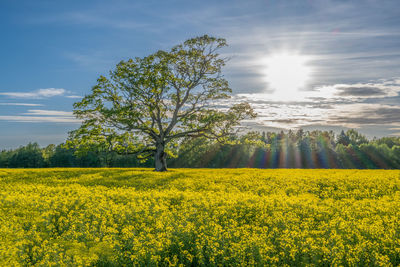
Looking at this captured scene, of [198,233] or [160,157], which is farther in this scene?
[160,157]

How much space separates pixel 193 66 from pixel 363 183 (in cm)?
2139

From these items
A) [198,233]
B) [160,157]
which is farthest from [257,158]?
[198,233]

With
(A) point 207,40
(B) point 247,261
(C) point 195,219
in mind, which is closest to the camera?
(B) point 247,261

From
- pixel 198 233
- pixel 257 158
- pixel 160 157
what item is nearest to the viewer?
pixel 198 233

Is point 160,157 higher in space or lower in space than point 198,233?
higher

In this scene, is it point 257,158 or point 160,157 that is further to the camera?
point 257,158

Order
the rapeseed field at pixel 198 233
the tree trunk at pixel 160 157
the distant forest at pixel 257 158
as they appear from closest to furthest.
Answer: the rapeseed field at pixel 198 233 < the tree trunk at pixel 160 157 < the distant forest at pixel 257 158

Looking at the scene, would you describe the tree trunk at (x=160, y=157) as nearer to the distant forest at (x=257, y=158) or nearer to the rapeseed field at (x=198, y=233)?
the rapeseed field at (x=198, y=233)

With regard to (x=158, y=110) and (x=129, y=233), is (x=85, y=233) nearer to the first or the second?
(x=129, y=233)

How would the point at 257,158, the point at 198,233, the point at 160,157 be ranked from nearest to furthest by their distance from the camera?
the point at 198,233
the point at 160,157
the point at 257,158

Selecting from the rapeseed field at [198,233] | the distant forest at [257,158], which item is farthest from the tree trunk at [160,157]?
the distant forest at [257,158]

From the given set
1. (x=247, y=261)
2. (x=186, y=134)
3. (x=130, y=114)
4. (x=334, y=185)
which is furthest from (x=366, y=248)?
(x=186, y=134)

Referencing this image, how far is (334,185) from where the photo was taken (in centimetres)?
1831

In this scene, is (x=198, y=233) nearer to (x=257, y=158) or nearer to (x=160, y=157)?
(x=160, y=157)
